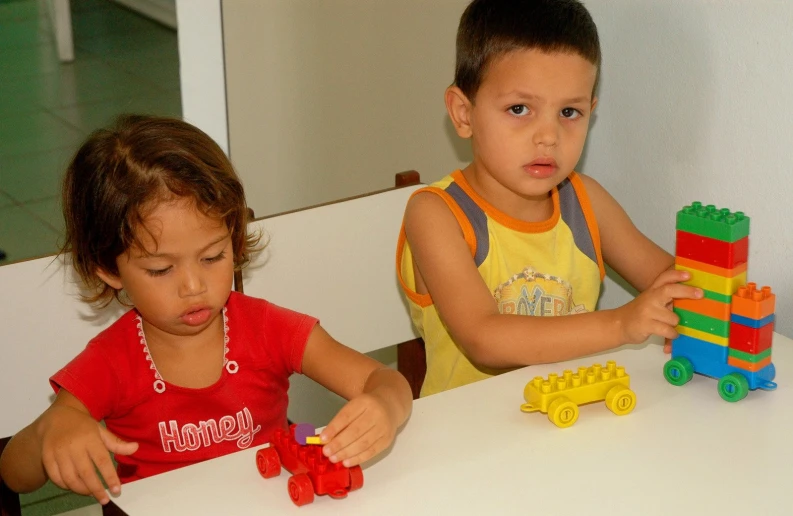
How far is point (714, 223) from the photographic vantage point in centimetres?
112

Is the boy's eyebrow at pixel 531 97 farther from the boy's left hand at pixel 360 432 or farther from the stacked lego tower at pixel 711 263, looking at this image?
the boy's left hand at pixel 360 432

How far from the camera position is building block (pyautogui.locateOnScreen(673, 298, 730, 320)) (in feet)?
3.73

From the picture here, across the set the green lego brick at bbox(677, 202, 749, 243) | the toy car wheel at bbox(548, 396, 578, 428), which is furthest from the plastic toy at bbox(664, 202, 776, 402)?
the toy car wheel at bbox(548, 396, 578, 428)

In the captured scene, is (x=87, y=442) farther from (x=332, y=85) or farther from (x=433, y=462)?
(x=332, y=85)

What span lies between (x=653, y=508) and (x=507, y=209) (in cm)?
62

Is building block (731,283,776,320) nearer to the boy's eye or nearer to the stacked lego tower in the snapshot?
the stacked lego tower

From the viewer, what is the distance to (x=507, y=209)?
4.80 ft

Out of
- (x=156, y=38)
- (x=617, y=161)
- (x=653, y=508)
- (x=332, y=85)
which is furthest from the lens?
(x=156, y=38)

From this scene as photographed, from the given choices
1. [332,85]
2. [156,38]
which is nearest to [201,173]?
[332,85]

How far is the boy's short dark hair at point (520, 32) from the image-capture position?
4.45ft

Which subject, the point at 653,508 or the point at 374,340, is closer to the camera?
→ the point at 653,508

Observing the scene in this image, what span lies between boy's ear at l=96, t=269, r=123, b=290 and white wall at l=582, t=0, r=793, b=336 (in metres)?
0.77

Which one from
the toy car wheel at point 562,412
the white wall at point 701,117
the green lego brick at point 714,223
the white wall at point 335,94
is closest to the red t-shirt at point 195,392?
the toy car wheel at point 562,412

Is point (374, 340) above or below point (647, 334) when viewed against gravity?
below
